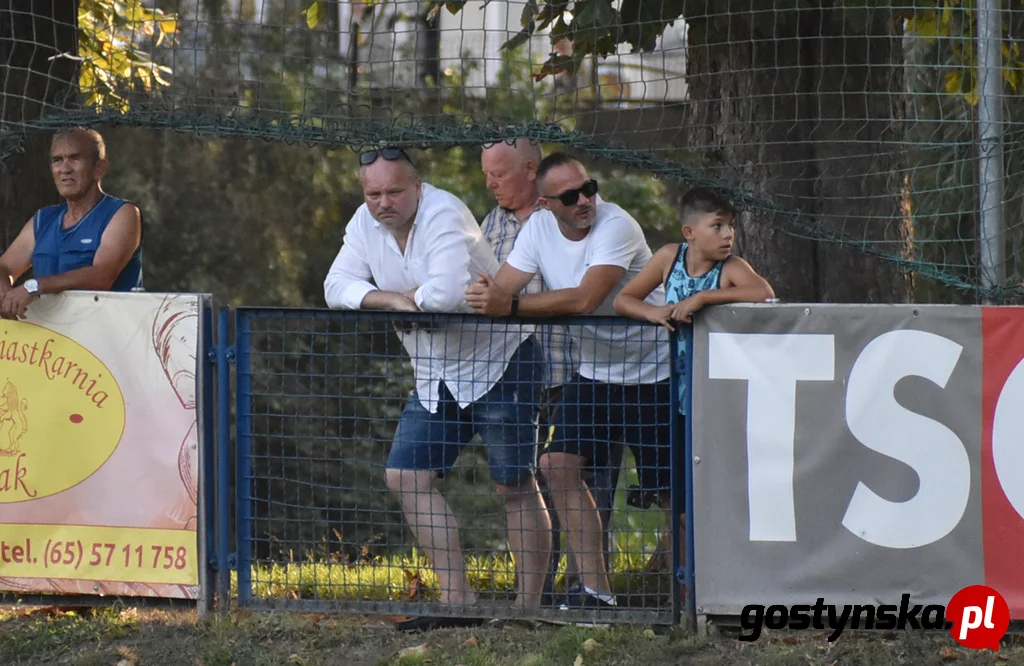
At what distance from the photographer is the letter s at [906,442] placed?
16.3 feet

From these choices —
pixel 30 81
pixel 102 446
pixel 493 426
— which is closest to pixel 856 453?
pixel 493 426

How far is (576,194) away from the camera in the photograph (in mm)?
5449

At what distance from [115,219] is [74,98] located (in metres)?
1.41

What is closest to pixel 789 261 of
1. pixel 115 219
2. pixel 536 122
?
pixel 536 122

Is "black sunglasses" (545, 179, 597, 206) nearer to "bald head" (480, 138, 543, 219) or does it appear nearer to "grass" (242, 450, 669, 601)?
"bald head" (480, 138, 543, 219)

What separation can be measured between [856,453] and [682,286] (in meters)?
0.98

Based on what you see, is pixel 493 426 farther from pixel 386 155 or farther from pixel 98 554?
pixel 98 554

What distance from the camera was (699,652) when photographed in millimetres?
4930

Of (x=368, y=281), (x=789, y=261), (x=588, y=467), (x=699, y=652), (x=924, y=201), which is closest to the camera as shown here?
(x=699, y=652)

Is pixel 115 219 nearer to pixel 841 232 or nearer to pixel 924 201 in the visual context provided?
pixel 841 232

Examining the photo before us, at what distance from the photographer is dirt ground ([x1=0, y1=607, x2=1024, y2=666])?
4.79 metres

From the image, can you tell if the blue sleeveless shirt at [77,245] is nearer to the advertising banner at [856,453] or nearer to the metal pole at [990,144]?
the advertising banner at [856,453]

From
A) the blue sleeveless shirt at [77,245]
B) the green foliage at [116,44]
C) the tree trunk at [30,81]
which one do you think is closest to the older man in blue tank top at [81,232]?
the blue sleeveless shirt at [77,245]

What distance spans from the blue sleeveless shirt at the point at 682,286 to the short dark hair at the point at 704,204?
167 millimetres
